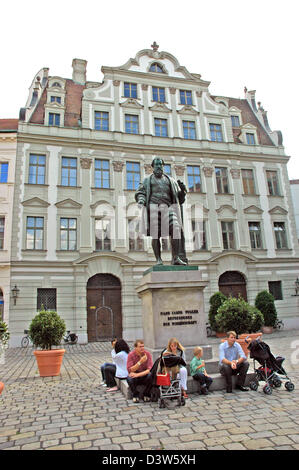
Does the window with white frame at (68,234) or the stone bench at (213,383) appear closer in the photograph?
the stone bench at (213,383)

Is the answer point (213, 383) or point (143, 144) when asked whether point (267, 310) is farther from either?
point (213, 383)

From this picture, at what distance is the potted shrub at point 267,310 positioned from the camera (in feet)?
69.6

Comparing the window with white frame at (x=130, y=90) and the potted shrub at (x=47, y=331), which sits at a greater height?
the window with white frame at (x=130, y=90)

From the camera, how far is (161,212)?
7875 mm

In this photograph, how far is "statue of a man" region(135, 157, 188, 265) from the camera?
25.4ft

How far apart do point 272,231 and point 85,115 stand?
1573 centimetres

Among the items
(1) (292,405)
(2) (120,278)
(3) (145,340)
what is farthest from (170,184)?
(2) (120,278)

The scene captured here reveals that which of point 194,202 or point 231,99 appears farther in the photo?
point 231,99

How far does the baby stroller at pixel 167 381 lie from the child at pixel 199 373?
0.51 meters

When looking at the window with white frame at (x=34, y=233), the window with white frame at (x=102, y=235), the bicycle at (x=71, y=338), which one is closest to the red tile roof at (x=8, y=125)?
the window with white frame at (x=34, y=233)

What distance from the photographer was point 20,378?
898 centimetres

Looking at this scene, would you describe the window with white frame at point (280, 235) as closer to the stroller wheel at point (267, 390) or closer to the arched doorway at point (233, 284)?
the arched doorway at point (233, 284)

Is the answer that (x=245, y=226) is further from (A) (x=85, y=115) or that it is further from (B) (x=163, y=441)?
(B) (x=163, y=441)

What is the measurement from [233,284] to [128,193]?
9555mm
